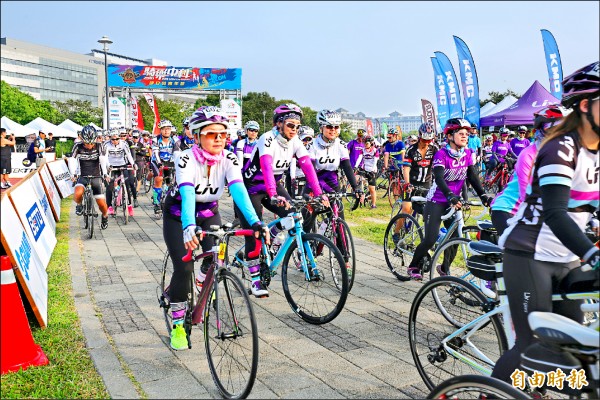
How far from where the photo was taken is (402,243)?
295 inches

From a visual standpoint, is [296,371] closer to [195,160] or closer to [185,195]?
[185,195]

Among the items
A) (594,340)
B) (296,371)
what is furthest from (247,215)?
(594,340)

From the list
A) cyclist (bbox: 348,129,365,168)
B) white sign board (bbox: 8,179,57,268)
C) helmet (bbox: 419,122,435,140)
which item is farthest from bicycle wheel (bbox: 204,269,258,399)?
cyclist (bbox: 348,129,365,168)

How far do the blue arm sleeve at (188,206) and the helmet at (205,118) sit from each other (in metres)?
0.55

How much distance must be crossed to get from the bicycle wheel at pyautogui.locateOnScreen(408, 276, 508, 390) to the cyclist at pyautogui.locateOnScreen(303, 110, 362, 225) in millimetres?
3750

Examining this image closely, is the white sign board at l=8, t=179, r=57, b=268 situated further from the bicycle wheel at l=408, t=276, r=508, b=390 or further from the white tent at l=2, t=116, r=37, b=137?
the white tent at l=2, t=116, r=37, b=137

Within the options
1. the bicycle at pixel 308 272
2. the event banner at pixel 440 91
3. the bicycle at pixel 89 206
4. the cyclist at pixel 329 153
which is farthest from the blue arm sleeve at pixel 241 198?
the event banner at pixel 440 91

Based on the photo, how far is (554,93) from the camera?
21797 mm

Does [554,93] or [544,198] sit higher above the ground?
[554,93]

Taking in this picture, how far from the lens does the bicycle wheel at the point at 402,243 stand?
7.30 metres

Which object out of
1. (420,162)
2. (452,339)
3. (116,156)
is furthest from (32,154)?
(452,339)

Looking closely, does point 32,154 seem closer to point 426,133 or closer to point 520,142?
point 426,133

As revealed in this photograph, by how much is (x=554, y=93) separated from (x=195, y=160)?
69.3ft

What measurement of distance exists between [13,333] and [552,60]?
2215 centimetres
